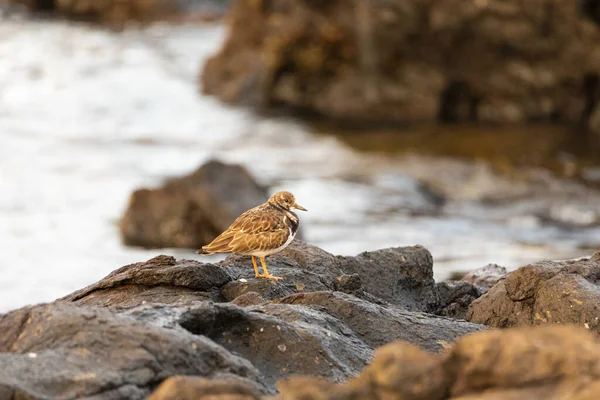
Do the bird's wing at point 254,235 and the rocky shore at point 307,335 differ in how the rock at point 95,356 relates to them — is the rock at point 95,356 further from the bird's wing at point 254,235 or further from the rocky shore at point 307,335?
the bird's wing at point 254,235

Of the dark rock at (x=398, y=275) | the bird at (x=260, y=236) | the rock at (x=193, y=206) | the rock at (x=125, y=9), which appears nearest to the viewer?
the bird at (x=260, y=236)

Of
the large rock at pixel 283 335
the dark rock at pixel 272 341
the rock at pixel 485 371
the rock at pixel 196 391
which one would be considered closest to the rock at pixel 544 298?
the large rock at pixel 283 335

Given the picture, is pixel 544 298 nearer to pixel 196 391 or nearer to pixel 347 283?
pixel 347 283

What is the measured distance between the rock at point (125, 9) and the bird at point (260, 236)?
1597 inches

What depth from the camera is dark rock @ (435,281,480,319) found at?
349 inches

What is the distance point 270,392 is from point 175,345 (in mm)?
583

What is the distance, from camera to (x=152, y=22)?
47.4 metres

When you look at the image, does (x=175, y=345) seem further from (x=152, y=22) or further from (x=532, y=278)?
(x=152, y=22)

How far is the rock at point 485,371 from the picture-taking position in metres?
4.04

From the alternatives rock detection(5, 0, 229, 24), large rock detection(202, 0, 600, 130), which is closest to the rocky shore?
large rock detection(202, 0, 600, 130)

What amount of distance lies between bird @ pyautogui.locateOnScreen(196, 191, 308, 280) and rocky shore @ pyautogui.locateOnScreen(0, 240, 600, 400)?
0.67ft

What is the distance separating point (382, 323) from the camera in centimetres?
689

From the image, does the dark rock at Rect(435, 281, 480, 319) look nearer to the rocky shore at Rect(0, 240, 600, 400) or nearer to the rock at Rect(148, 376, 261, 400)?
the rocky shore at Rect(0, 240, 600, 400)

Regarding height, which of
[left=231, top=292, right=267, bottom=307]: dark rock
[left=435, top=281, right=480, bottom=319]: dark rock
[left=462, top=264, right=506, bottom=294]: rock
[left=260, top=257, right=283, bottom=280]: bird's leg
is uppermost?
[left=231, top=292, right=267, bottom=307]: dark rock
